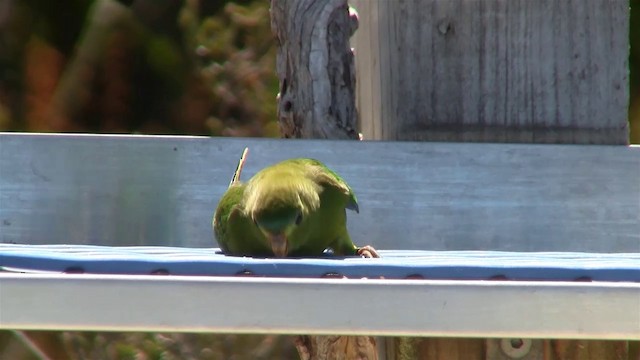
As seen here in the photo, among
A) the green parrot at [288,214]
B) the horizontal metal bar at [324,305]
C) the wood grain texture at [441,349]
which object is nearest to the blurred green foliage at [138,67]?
the green parrot at [288,214]

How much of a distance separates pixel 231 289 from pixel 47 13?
457cm

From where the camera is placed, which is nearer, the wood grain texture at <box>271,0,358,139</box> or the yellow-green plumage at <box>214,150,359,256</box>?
the yellow-green plumage at <box>214,150,359,256</box>

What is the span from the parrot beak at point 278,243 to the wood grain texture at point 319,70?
72 centimetres

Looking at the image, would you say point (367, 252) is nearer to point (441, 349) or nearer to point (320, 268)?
point (441, 349)

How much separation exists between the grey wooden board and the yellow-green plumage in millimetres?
150

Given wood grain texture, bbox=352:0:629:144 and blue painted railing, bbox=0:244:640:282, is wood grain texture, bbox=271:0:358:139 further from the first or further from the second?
blue painted railing, bbox=0:244:640:282

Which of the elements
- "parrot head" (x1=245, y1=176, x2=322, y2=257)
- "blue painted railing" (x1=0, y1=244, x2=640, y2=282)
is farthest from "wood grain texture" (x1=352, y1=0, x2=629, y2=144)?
"blue painted railing" (x1=0, y1=244, x2=640, y2=282)

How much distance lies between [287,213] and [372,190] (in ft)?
1.12

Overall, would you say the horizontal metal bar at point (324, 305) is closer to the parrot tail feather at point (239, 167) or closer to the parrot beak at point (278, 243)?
the parrot beak at point (278, 243)

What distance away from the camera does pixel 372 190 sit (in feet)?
8.34

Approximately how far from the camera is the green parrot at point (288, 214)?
2.25 meters

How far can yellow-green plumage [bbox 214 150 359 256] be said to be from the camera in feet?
7.38

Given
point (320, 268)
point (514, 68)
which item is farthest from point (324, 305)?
point (514, 68)

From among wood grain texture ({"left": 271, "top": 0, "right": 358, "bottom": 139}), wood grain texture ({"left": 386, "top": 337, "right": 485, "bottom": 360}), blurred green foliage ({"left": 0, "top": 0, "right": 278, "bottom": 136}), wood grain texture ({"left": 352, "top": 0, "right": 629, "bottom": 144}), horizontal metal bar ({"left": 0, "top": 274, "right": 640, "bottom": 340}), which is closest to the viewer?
horizontal metal bar ({"left": 0, "top": 274, "right": 640, "bottom": 340})
